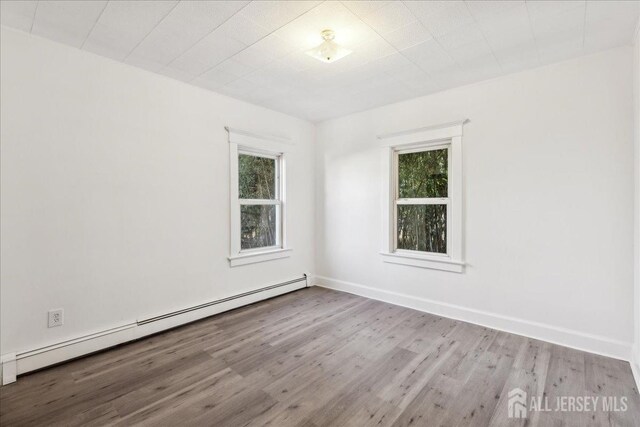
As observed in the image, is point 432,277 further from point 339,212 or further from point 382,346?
point 339,212

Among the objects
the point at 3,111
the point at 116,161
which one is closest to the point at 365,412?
the point at 116,161

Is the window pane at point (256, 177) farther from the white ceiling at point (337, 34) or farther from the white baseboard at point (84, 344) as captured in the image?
the white baseboard at point (84, 344)

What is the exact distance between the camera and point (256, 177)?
393 cm

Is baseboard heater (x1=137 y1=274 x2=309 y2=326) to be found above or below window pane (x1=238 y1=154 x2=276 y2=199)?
below

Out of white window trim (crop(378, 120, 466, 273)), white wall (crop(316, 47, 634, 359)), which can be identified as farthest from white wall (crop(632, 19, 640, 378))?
white window trim (crop(378, 120, 466, 273))

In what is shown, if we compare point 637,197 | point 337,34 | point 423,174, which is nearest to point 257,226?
point 423,174

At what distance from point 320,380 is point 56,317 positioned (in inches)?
82.9

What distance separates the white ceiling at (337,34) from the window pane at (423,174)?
0.83 m

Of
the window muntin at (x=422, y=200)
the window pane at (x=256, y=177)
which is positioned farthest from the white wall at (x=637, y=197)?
the window pane at (x=256, y=177)

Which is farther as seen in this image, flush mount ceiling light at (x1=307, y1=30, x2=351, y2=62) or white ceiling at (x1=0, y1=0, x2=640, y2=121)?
flush mount ceiling light at (x1=307, y1=30, x2=351, y2=62)

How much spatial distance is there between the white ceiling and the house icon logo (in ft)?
8.26

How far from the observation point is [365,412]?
1825 millimetres

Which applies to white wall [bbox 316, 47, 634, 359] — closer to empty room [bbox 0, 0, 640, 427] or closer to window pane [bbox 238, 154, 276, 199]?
empty room [bbox 0, 0, 640, 427]

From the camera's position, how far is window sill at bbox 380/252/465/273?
3279 mm
